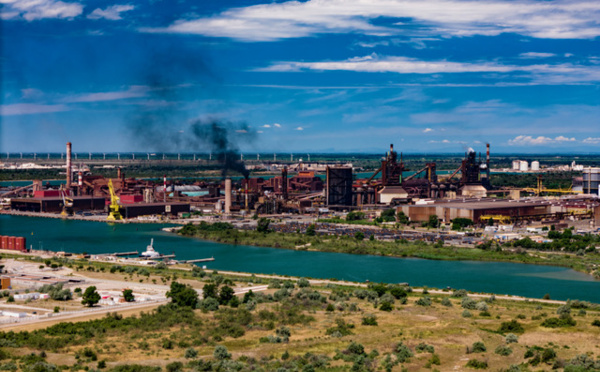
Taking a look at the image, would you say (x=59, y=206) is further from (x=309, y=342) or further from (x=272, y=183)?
(x=309, y=342)

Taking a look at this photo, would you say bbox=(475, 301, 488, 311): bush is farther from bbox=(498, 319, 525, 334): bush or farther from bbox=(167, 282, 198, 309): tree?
bbox=(167, 282, 198, 309): tree

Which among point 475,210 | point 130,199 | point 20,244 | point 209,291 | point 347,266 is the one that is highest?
point 130,199

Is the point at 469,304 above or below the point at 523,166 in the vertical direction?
below

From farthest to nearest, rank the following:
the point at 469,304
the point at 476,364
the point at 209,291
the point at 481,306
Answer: the point at 209,291, the point at 469,304, the point at 481,306, the point at 476,364

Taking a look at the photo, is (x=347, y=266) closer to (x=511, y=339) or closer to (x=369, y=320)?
(x=369, y=320)

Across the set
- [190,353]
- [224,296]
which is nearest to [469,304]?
[224,296]

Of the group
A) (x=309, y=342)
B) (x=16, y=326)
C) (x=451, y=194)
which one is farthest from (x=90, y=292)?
(x=451, y=194)
